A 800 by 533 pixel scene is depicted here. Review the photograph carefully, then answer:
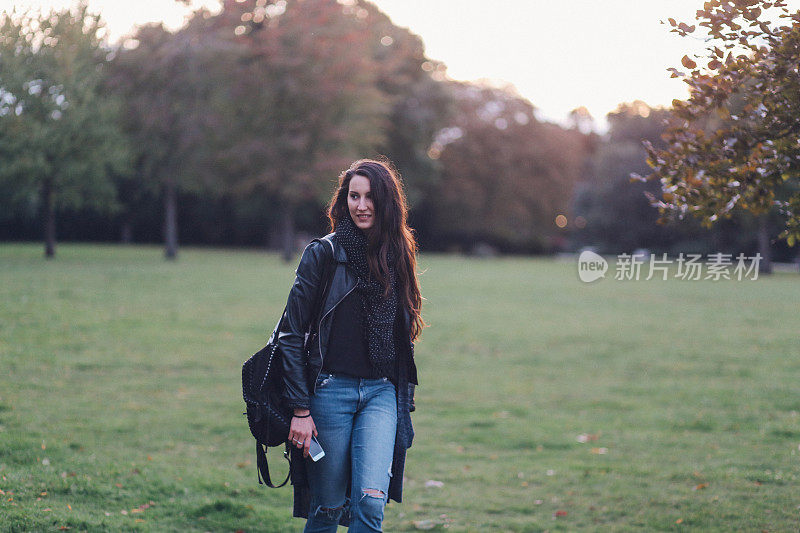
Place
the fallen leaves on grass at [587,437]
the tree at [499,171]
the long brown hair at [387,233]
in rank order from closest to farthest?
the long brown hair at [387,233] → the fallen leaves on grass at [587,437] → the tree at [499,171]

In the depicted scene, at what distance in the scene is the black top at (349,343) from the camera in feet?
12.3

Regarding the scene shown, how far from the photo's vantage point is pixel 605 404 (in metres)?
10.5

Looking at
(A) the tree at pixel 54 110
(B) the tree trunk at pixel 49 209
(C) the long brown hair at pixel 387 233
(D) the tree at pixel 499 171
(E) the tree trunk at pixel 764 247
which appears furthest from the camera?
(D) the tree at pixel 499 171

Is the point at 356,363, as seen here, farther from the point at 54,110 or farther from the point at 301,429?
the point at 54,110

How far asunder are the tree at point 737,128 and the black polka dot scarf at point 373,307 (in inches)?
74.6

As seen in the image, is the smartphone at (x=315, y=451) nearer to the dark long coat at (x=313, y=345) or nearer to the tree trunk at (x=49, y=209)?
the dark long coat at (x=313, y=345)

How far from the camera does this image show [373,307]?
12.6 feet

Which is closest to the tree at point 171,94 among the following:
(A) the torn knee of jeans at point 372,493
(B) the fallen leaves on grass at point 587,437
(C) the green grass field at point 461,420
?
(C) the green grass field at point 461,420

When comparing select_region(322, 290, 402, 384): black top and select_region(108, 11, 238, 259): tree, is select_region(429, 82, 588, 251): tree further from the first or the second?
select_region(322, 290, 402, 384): black top

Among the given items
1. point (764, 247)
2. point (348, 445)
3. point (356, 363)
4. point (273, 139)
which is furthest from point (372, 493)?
point (764, 247)

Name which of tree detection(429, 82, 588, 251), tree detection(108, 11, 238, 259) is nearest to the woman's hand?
tree detection(108, 11, 238, 259)

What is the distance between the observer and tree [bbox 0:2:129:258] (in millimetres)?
28094

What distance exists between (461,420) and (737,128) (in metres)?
5.78

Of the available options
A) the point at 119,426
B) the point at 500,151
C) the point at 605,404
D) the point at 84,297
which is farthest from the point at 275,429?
the point at 500,151
